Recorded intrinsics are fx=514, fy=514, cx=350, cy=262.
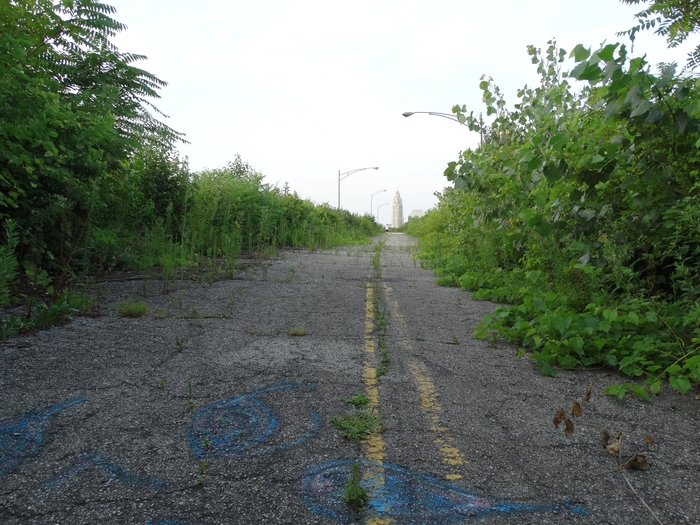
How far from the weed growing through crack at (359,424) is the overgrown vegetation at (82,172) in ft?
11.3

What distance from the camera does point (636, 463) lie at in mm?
2588

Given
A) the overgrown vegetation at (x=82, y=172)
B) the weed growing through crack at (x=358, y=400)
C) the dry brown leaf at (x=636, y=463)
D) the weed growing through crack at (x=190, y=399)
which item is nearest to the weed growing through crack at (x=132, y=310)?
the overgrown vegetation at (x=82, y=172)

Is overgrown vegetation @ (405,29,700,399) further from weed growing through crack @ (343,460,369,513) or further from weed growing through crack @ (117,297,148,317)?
weed growing through crack @ (117,297,148,317)

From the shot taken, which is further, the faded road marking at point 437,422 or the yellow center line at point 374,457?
the faded road marking at point 437,422

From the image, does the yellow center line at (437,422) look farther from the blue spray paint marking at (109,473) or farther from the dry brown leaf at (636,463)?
the blue spray paint marking at (109,473)

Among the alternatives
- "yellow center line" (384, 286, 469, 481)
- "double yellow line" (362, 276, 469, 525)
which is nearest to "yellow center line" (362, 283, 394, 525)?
"double yellow line" (362, 276, 469, 525)

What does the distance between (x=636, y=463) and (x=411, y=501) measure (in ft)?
4.02

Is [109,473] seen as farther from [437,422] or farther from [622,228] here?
[622,228]

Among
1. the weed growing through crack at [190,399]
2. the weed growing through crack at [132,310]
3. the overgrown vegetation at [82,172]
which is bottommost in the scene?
the weed growing through crack at [190,399]

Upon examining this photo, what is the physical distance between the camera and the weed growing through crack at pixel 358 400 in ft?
11.0

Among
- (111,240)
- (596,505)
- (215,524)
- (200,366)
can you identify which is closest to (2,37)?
(111,240)

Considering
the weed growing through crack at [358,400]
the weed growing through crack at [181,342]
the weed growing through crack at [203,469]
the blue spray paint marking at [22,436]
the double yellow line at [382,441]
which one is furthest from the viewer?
the weed growing through crack at [181,342]

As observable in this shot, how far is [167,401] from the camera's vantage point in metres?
3.33

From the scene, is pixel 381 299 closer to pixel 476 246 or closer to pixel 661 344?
pixel 476 246
